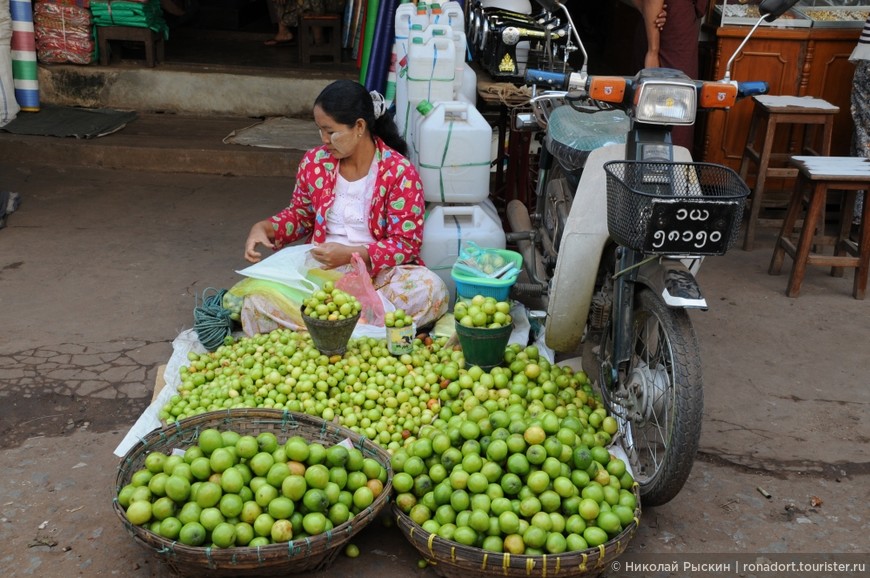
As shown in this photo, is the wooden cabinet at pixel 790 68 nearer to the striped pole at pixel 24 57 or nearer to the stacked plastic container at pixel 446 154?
the stacked plastic container at pixel 446 154

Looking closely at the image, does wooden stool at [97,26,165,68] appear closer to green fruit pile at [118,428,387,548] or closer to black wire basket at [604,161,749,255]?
green fruit pile at [118,428,387,548]

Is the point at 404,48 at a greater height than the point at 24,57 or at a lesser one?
greater

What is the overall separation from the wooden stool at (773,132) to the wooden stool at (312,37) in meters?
3.94

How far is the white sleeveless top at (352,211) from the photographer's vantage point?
13.2 feet

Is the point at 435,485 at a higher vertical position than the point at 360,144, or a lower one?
lower

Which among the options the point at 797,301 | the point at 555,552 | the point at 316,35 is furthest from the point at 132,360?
the point at 316,35

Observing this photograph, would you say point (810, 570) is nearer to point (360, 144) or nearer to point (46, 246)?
point (360, 144)

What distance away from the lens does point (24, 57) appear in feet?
22.7

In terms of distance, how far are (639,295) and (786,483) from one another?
931mm

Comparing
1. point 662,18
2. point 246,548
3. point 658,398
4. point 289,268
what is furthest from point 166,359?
point 662,18

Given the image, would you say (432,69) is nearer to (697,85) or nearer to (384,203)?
(384,203)

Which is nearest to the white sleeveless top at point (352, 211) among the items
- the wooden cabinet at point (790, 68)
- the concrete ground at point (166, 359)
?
the concrete ground at point (166, 359)

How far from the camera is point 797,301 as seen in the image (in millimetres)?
4750

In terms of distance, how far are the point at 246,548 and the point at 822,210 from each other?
3930 mm
